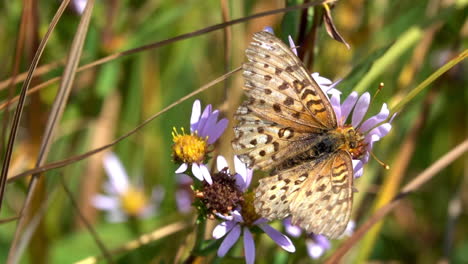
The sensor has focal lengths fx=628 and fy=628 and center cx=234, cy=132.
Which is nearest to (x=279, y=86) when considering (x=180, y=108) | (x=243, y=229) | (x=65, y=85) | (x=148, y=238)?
(x=243, y=229)

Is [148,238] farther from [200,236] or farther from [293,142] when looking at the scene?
[293,142]

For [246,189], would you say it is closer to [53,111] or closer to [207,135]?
[207,135]

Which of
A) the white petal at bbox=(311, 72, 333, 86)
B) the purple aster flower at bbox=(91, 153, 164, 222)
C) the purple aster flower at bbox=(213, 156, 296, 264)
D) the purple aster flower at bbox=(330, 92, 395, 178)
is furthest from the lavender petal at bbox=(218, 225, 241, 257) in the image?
the purple aster flower at bbox=(91, 153, 164, 222)

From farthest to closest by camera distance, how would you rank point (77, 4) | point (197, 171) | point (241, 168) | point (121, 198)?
point (121, 198)
point (77, 4)
point (241, 168)
point (197, 171)

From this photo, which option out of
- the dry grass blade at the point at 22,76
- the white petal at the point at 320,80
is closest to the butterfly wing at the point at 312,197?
the white petal at the point at 320,80

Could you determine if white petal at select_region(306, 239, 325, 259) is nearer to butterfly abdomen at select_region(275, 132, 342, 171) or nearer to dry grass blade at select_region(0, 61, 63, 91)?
butterfly abdomen at select_region(275, 132, 342, 171)
